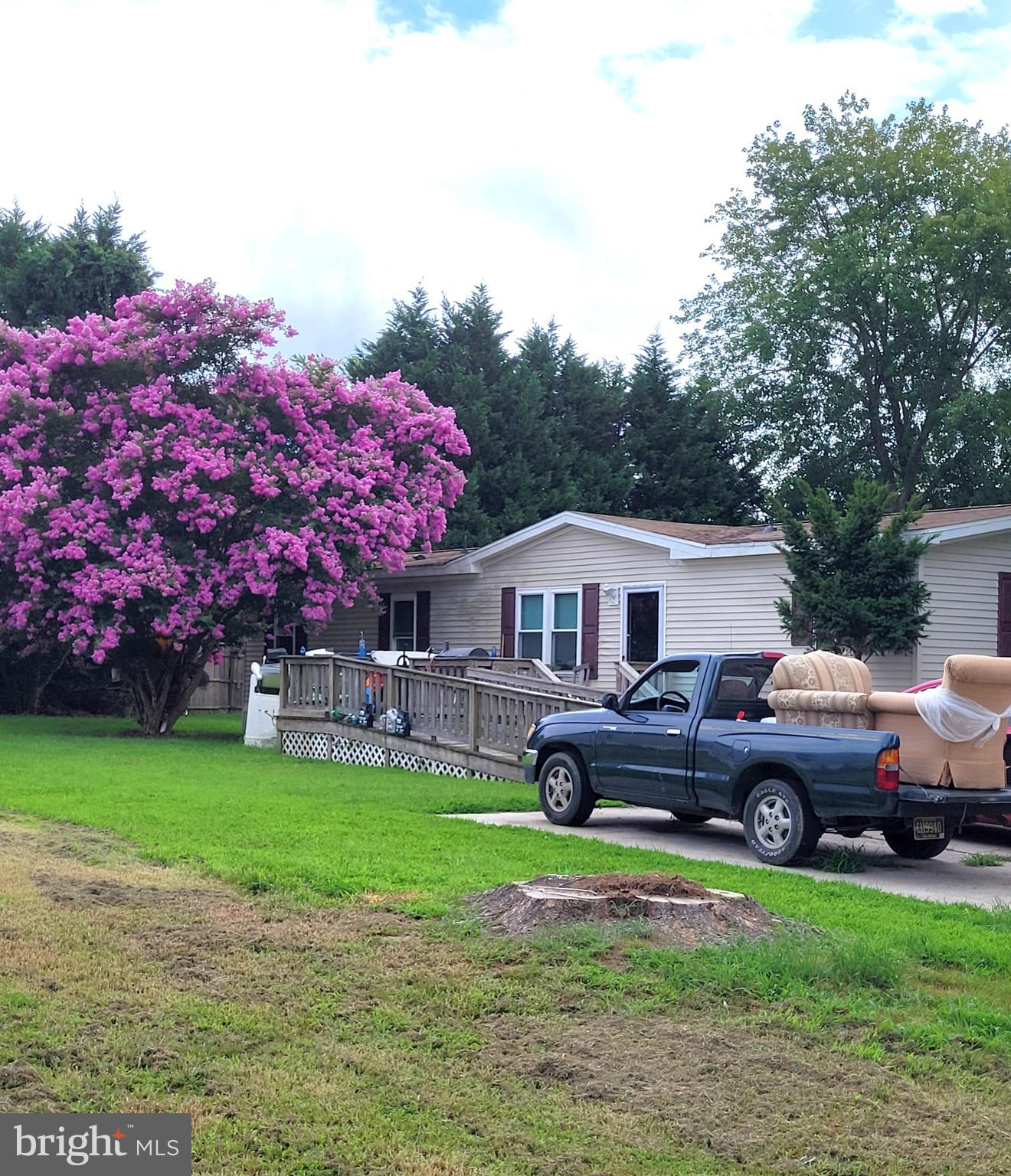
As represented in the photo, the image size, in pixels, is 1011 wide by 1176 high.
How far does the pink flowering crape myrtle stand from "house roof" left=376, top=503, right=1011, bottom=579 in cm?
227

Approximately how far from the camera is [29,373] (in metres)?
22.9

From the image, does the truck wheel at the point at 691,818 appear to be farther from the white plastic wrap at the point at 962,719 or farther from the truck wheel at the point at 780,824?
the white plastic wrap at the point at 962,719

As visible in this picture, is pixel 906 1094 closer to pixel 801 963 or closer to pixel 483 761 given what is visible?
pixel 801 963

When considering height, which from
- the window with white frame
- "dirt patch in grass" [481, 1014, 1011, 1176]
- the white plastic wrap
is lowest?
"dirt patch in grass" [481, 1014, 1011, 1176]

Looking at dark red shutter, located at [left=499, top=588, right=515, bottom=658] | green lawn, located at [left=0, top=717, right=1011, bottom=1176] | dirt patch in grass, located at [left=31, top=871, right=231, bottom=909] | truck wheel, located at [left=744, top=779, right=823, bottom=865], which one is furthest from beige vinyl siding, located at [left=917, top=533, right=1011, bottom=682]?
dirt patch in grass, located at [left=31, top=871, right=231, bottom=909]

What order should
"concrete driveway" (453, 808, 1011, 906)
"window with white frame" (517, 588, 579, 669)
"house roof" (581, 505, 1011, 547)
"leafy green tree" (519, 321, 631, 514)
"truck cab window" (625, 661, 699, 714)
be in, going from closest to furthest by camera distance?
1. "concrete driveway" (453, 808, 1011, 906)
2. "truck cab window" (625, 661, 699, 714)
3. "house roof" (581, 505, 1011, 547)
4. "window with white frame" (517, 588, 579, 669)
5. "leafy green tree" (519, 321, 631, 514)

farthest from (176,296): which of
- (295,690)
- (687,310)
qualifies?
(687,310)

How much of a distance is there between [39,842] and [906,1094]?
24.7ft

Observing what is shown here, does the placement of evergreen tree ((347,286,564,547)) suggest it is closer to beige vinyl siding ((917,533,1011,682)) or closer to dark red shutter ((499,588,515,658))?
dark red shutter ((499,588,515,658))

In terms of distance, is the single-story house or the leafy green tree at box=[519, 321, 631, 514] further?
the leafy green tree at box=[519, 321, 631, 514]

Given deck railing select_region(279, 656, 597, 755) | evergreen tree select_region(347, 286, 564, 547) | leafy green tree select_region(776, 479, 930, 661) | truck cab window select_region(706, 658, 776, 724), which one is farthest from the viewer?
evergreen tree select_region(347, 286, 564, 547)

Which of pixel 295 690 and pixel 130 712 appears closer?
pixel 295 690

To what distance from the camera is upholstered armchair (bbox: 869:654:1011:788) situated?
993 cm

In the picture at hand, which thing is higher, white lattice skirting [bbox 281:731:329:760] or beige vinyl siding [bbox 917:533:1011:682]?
beige vinyl siding [bbox 917:533:1011:682]
